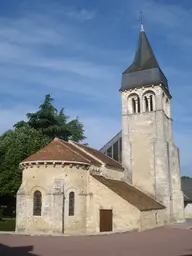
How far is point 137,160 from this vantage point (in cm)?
3288

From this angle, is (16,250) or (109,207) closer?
(16,250)

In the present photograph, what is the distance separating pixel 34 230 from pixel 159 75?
2155 cm

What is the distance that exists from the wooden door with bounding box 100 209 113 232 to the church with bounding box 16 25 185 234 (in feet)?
0.22

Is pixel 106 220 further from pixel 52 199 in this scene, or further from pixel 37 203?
pixel 37 203

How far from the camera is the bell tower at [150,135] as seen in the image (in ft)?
103

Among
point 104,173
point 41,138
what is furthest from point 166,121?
point 41,138

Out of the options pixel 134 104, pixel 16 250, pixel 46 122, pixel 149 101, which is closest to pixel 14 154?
pixel 46 122

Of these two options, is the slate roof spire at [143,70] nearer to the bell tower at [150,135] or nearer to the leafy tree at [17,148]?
the bell tower at [150,135]

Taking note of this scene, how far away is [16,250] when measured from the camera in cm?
1489

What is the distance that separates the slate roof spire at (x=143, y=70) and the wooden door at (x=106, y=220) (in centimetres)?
1646

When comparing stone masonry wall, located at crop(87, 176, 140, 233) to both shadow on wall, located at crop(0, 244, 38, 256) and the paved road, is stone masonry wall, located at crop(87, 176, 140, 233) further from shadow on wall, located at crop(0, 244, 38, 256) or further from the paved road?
shadow on wall, located at crop(0, 244, 38, 256)

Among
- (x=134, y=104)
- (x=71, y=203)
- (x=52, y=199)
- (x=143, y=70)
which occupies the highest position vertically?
(x=143, y=70)

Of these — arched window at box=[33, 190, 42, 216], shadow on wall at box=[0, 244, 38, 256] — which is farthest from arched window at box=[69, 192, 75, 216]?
shadow on wall at box=[0, 244, 38, 256]

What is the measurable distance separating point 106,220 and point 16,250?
1026cm
